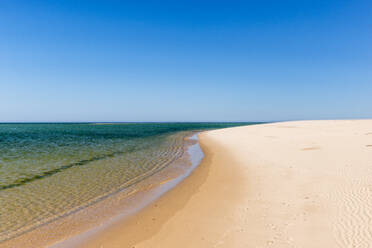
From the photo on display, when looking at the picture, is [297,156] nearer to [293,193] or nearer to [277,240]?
[293,193]

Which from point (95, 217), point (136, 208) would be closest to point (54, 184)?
point (95, 217)

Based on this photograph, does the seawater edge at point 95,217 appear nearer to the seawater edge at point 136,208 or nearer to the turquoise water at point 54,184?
the seawater edge at point 136,208

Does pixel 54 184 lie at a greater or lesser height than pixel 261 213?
lesser

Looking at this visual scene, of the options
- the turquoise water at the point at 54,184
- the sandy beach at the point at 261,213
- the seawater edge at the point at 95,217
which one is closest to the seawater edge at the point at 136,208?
the seawater edge at the point at 95,217

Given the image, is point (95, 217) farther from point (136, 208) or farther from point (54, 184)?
point (54, 184)

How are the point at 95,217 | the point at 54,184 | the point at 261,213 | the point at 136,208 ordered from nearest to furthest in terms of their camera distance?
1. the point at 261,213
2. the point at 95,217
3. the point at 136,208
4. the point at 54,184

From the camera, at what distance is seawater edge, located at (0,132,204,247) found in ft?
20.1

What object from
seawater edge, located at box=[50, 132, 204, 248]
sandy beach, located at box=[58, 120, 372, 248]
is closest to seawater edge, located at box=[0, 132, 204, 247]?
seawater edge, located at box=[50, 132, 204, 248]

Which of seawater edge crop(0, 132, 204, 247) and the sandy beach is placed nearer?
the sandy beach

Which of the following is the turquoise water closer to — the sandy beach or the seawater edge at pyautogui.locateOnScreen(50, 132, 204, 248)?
the seawater edge at pyautogui.locateOnScreen(50, 132, 204, 248)

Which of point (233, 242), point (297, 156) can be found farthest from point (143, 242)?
point (297, 156)

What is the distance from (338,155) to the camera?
47.7 ft

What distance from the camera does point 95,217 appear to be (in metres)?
7.62

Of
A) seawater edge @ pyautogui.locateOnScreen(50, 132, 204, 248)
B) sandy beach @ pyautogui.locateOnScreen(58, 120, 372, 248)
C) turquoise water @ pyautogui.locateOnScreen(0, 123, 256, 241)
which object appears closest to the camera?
sandy beach @ pyautogui.locateOnScreen(58, 120, 372, 248)
